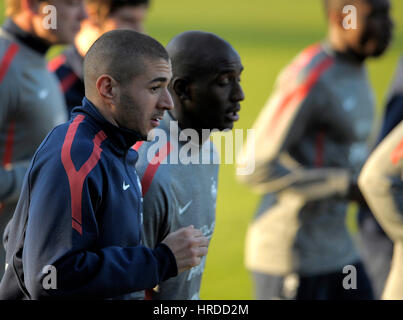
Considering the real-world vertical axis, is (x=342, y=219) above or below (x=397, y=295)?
above

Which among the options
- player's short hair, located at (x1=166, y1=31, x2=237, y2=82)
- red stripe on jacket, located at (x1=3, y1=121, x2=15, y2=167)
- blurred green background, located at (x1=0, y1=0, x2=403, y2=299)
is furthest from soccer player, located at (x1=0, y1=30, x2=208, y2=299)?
blurred green background, located at (x1=0, y1=0, x2=403, y2=299)

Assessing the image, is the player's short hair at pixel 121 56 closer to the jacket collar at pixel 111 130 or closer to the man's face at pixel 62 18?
the jacket collar at pixel 111 130

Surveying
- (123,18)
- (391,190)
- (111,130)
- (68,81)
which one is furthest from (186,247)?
(123,18)

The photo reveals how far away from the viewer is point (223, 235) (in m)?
7.14

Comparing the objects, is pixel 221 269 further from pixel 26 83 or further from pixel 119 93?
pixel 119 93

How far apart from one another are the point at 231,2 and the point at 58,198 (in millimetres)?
17636

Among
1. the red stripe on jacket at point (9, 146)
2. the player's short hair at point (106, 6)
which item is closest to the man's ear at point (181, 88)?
the red stripe on jacket at point (9, 146)

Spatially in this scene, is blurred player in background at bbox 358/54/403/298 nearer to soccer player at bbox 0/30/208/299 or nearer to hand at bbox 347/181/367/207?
hand at bbox 347/181/367/207

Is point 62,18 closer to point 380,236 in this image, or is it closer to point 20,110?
point 20,110

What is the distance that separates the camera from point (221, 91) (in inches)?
102

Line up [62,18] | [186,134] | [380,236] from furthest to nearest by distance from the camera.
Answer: [380,236] < [62,18] < [186,134]

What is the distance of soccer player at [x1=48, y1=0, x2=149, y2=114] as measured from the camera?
15.1 ft

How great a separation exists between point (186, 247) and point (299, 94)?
2333mm
